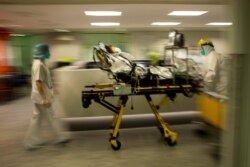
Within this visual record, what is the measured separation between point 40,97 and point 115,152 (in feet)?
4.31

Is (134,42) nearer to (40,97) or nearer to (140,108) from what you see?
(140,108)

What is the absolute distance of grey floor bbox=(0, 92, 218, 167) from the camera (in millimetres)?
3135

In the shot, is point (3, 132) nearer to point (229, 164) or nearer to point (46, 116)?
point (46, 116)

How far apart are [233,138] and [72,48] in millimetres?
9552

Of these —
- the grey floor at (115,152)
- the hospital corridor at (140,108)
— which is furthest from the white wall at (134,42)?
the grey floor at (115,152)

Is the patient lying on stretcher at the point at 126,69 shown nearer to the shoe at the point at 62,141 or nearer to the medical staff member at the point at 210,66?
the medical staff member at the point at 210,66

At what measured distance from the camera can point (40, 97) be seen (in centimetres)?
355

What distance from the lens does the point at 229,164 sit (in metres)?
1.55

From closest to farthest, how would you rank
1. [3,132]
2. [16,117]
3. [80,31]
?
1. [3,132]
2. [16,117]
3. [80,31]

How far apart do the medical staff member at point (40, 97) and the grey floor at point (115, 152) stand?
20 cm

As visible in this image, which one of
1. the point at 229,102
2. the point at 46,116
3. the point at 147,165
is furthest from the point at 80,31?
the point at 229,102

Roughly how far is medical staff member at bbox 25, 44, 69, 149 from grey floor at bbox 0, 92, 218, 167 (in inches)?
7.8

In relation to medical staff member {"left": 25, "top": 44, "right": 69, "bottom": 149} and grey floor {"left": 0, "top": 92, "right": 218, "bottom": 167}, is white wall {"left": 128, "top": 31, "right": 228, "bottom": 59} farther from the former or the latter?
medical staff member {"left": 25, "top": 44, "right": 69, "bottom": 149}

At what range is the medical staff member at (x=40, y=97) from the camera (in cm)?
355
